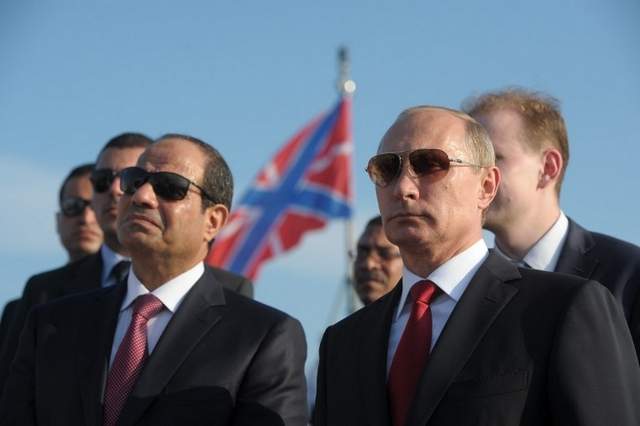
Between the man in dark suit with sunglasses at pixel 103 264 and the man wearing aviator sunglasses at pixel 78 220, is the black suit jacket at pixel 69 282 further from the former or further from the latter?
the man wearing aviator sunglasses at pixel 78 220

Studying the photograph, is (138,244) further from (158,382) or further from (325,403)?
(325,403)

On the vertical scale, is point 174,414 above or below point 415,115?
below

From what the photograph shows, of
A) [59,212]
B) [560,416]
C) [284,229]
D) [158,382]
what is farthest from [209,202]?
[284,229]

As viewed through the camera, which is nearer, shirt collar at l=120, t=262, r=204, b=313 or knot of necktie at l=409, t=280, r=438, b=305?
knot of necktie at l=409, t=280, r=438, b=305

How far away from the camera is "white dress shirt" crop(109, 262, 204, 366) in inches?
215

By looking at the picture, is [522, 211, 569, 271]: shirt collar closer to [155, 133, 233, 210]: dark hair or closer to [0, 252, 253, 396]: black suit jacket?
[155, 133, 233, 210]: dark hair

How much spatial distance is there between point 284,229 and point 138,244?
49.6 ft

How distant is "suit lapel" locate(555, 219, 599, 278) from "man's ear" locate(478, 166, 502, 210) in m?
0.91

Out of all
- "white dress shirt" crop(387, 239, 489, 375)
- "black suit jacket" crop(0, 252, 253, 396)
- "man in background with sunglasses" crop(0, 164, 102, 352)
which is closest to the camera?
"white dress shirt" crop(387, 239, 489, 375)

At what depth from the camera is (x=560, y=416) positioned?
3.97 m

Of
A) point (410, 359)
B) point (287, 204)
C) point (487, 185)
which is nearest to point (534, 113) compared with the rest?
point (487, 185)

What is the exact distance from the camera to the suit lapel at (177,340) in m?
5.09

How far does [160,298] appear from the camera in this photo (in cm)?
559

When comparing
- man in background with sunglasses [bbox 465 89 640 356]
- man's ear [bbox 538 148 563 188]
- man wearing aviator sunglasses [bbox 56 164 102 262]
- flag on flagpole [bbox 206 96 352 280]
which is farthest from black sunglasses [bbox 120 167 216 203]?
flag on flagpole [bbox 206 96 352 280]
